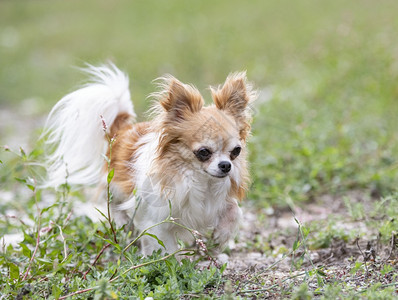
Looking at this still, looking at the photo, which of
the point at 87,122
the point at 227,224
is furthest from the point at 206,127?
the point at 87,122

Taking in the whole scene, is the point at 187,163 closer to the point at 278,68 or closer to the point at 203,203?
the point at 203,203

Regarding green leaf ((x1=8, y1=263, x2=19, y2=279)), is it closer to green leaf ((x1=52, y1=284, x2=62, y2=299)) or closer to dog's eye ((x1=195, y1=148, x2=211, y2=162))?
green leaf ((x1=52, y1=284, x2=62, y2=299))

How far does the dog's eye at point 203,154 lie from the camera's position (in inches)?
130

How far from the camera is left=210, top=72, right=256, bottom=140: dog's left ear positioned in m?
3.56

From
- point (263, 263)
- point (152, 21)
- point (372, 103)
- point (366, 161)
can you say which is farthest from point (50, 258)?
point (152, 21)

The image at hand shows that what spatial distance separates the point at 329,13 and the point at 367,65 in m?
5.60

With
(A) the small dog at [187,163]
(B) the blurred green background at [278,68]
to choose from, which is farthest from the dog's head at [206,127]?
(B) the blurred green background at [278,68]

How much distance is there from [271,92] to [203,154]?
16.2ft

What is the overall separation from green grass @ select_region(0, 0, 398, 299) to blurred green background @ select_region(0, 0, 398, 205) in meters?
0.02

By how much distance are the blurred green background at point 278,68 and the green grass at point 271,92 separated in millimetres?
20

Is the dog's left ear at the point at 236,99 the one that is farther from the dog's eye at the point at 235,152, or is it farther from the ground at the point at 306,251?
the ground at the point at 306,251

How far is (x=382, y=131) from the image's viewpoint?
225 inches

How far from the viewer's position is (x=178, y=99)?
3.48 metres

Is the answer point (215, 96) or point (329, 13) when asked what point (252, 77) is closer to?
point (329, 13)
